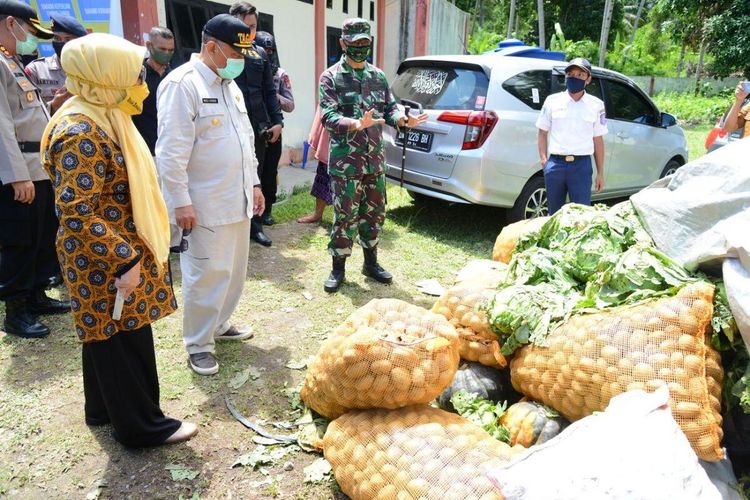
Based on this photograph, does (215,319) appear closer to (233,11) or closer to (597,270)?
(597,270)

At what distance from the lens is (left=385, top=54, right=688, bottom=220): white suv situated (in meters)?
5.49

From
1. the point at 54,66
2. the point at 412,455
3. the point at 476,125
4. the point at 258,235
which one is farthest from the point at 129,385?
the point at 476,125

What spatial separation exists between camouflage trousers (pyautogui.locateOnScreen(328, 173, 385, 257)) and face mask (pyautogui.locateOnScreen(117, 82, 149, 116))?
213 centimetres

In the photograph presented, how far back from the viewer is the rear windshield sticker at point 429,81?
19.3ft

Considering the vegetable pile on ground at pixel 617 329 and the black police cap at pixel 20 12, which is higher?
the black police cap at pixel 20 12

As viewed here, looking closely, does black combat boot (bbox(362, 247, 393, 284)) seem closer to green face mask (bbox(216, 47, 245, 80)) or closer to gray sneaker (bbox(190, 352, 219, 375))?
gray sneaker (bbox(190, 352, 219, 375))

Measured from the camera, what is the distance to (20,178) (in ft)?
11.5

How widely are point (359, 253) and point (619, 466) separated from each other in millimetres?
3994

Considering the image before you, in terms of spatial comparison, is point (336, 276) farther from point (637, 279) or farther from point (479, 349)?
point (637, 279)

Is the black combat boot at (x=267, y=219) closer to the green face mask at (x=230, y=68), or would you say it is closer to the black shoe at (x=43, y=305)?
the black shoe at (x=43, y=305)

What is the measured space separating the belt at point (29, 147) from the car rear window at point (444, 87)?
11.9 feet

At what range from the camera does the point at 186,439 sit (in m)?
2.79

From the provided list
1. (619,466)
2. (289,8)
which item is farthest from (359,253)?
(289,8)

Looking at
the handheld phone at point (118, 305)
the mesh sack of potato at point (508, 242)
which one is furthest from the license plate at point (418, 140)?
the handheld phone at point (118, 305)
